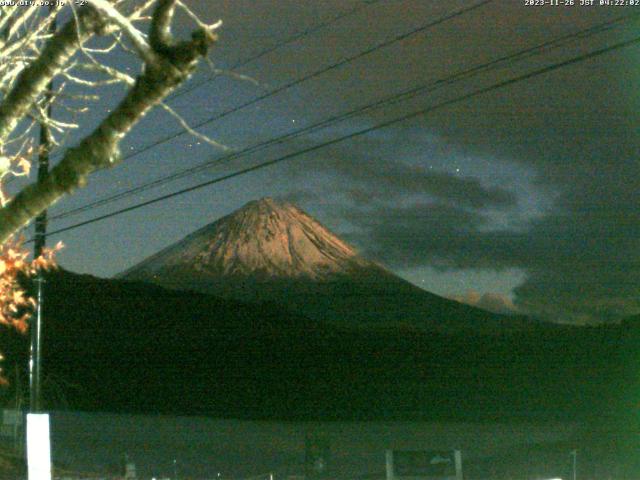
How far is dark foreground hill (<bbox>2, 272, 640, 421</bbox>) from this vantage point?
205 ft

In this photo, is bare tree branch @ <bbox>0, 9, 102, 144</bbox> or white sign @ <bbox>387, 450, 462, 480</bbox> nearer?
bare tree branch @ <bbox>0, 9, 102, 144</bbox>

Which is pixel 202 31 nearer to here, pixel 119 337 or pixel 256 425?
pixel 256 425

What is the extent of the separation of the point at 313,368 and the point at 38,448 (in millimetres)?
60419

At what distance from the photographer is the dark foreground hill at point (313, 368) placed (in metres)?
62.4

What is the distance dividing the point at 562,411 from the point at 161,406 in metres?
27.1

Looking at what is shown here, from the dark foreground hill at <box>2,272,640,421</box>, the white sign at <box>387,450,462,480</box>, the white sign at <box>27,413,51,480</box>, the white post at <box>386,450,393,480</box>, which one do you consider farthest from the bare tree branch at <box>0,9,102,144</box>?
the dark foreground hill at <box>2,272,640,421</box>

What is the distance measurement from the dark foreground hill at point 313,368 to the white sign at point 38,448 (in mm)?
33572

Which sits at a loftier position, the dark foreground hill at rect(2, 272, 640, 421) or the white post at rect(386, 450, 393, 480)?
the dark foreground hill at rect(2, 272, 640, 421)

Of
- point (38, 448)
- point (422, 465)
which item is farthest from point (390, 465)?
point (38, 448)

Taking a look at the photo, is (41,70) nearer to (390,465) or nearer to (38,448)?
(38,448)

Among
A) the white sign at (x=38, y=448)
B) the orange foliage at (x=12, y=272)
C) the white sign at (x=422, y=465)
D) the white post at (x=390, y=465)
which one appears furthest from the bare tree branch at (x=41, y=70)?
the white sign at (x=422, y=465)

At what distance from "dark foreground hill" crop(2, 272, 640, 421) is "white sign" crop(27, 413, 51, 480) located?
33572mm

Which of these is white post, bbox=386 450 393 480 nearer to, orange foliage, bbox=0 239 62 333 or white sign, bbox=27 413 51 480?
white sign, bbox=27 413 51 480

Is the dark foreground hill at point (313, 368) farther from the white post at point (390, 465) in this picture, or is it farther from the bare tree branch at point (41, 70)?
the bare tree branch at point (41, 70)
